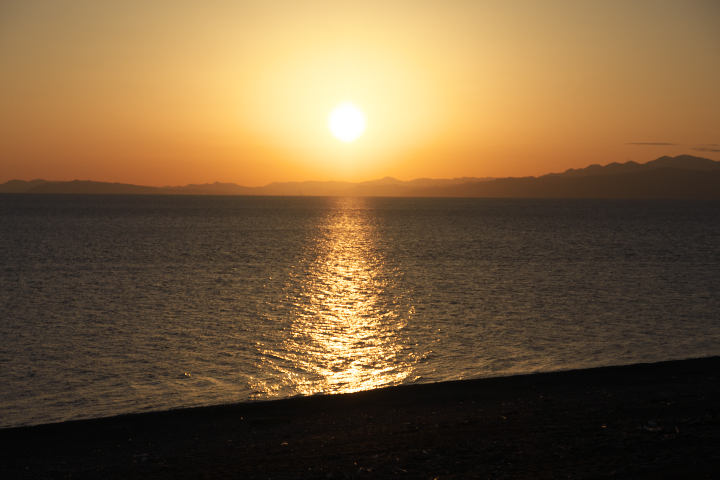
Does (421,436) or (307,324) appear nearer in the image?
(421,436)

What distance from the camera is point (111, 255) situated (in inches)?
2355

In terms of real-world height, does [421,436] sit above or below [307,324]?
above

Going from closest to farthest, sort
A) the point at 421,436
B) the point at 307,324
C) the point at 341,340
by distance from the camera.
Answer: the point at 421,436, the point at 341,340, the point at 307,324

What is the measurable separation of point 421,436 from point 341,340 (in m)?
12.5

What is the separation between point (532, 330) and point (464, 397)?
12.0 metres

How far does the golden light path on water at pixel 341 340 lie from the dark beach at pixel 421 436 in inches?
113

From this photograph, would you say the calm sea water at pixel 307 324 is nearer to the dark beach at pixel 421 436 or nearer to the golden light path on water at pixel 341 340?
the golden light path on water at pixel 341 340

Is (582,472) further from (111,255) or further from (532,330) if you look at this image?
(111,255)

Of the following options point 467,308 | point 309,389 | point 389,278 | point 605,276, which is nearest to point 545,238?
point 605,276

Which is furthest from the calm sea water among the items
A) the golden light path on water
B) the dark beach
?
the dark beach

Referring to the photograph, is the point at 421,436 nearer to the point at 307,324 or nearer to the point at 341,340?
the point at 341,340

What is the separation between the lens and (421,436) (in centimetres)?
1156

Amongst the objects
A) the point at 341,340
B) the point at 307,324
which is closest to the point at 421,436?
the point at 341,340

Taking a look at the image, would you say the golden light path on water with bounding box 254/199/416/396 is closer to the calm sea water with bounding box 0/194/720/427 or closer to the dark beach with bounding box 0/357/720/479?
the calm sea water with bounding box 0/194/720/427
